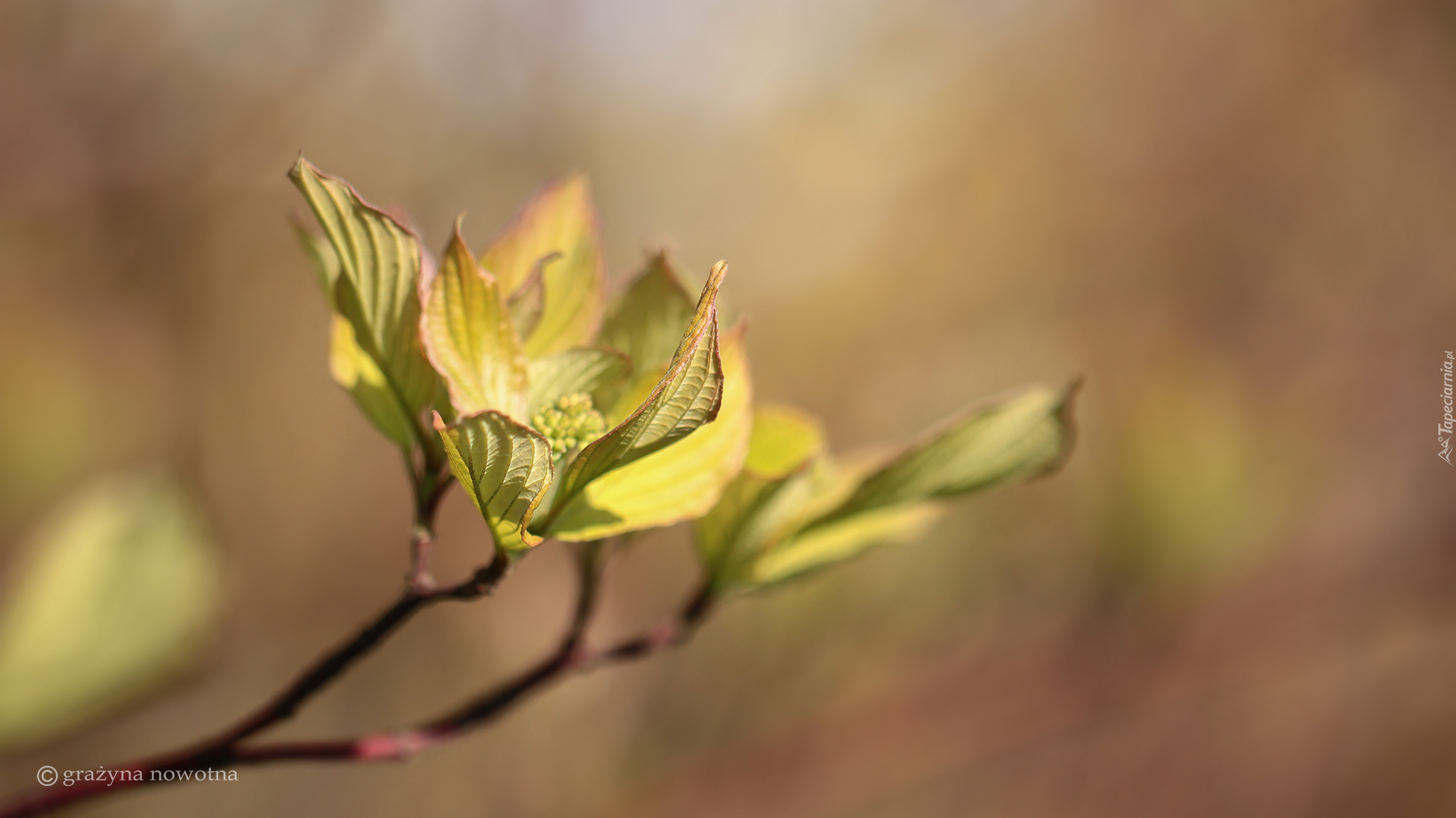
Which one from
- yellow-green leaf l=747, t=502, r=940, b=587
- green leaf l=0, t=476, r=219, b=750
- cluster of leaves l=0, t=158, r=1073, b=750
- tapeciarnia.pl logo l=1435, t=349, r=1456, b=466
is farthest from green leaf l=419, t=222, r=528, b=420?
tapeciarnia.pl logo l=1435, t=349, r=1456, b=466

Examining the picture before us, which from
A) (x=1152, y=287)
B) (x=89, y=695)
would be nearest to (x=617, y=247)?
(x=1152, y=287)

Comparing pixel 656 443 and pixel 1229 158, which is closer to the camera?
pixel 656 443

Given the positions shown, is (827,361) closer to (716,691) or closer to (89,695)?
(716,691)

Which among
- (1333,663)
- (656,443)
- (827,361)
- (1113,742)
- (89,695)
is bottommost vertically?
(1113,742)

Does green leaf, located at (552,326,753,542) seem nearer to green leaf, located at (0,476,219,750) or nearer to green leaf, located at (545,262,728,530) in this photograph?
green leaf, located at (545,262,728,530)

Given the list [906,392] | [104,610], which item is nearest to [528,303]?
[104,610]
